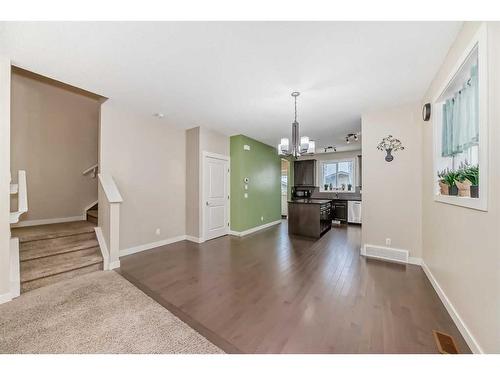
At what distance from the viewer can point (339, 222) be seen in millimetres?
6914

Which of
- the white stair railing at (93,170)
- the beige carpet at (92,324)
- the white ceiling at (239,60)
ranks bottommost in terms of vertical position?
the beige carpet at (92,324)

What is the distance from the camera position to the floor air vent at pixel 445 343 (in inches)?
59.2

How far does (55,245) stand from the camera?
296 centimetres

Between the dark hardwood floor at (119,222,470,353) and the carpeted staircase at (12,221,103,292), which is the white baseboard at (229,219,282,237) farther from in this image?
the carpeted staircase at (12,221,103,292)

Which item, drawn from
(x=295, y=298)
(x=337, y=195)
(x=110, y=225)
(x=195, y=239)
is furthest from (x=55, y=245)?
(x=337, y=195)

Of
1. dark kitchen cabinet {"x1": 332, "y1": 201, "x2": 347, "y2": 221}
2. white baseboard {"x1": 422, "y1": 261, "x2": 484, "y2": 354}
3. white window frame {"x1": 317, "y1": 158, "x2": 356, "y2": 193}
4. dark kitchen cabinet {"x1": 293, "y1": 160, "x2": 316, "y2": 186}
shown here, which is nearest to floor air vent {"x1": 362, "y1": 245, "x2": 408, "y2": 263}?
white baseboard {"x1": 422, "y1": 261, "x2": 484, "y2": 354}

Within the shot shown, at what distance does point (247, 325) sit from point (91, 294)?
1885 mm

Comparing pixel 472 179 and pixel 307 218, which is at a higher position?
pixel 472 179

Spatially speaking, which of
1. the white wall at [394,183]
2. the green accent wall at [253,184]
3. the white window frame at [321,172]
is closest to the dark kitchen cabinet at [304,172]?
the white window frame at [321,172]

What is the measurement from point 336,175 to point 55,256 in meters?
7.89

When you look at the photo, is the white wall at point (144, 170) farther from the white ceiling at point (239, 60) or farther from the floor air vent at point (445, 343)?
the floor air vent at point (445, 343)

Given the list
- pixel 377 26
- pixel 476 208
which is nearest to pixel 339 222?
pixel 476 208

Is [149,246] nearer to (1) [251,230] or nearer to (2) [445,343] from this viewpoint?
(1) [251,230]

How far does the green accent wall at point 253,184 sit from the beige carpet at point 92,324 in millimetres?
3176
